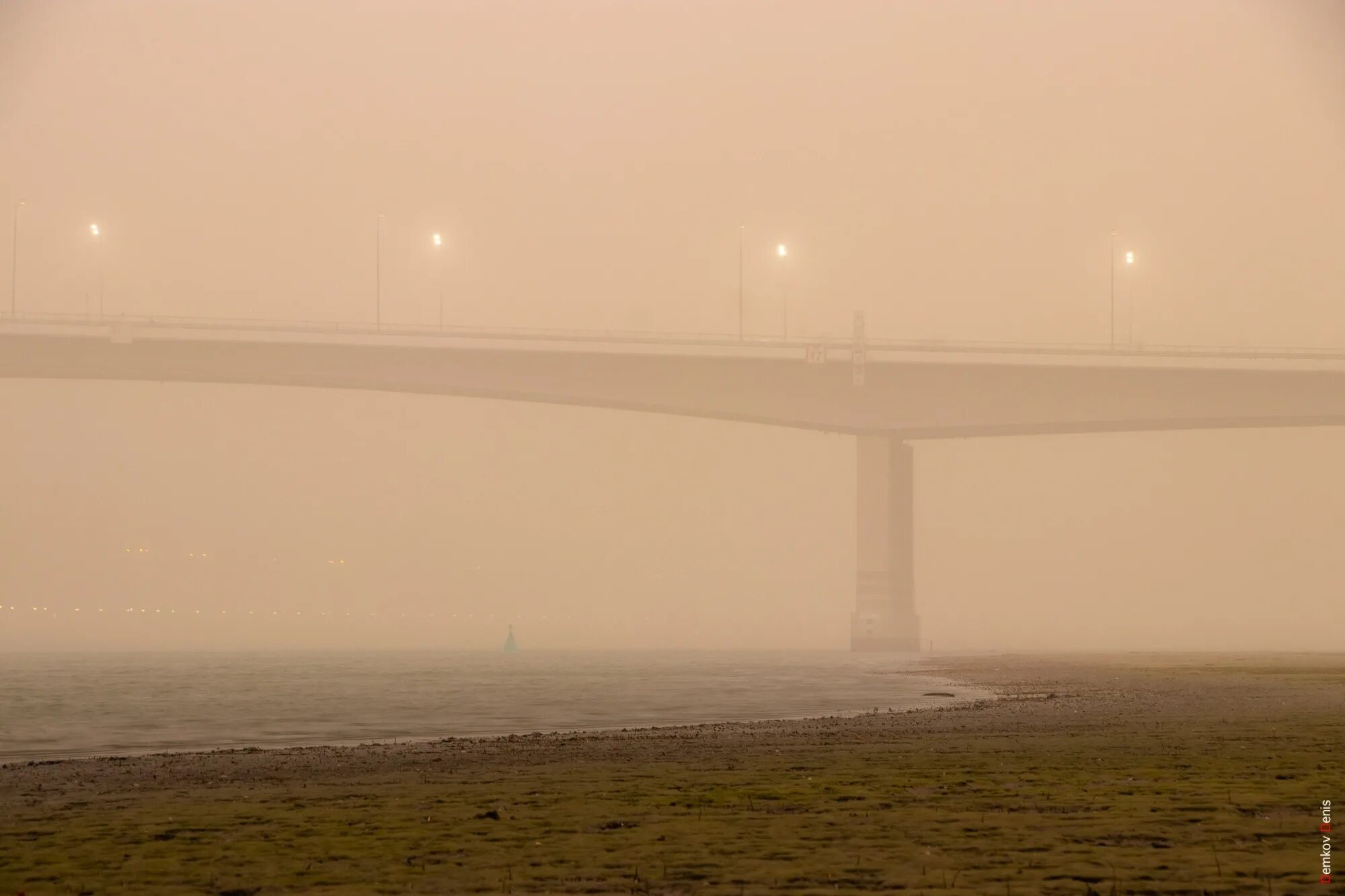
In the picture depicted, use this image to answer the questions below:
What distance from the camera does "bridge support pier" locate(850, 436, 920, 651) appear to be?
4158 inches

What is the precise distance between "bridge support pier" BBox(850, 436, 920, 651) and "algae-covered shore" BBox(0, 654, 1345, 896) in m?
78.6

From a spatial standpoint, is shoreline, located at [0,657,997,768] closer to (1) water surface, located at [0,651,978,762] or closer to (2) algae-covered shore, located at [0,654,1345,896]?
(1) water surface, located at [0,651,978,762]

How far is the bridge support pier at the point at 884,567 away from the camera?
106m

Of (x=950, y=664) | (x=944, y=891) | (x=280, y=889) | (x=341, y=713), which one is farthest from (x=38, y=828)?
(x=950, y=664)

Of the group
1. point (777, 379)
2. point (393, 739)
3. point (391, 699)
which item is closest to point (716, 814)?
point (393, 739)

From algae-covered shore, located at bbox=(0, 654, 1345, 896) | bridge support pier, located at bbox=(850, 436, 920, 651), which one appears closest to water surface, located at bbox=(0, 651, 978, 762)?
algae-covered shore, located at bbox=(0, 654, 1345, 896)

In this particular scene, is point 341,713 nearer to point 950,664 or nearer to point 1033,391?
point 950,664

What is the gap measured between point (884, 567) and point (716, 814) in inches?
3627

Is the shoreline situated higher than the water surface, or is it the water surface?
the shoreline

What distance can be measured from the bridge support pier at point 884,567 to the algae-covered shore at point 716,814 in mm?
78591

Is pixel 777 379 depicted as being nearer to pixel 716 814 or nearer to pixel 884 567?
pixel 884 567

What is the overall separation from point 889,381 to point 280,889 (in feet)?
Answer: 300

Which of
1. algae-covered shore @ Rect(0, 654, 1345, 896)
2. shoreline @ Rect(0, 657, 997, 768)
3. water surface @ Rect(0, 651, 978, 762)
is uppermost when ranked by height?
algae-covered shore @ Rect(0, 654, 1345, 896)

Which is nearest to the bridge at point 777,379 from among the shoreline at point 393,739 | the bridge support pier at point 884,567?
the bridge support pier at point 884,567
